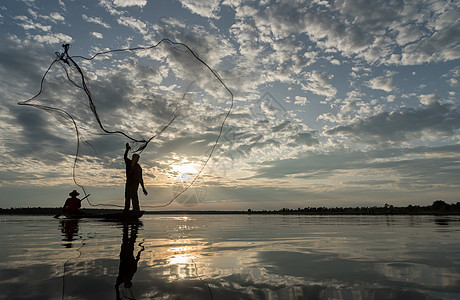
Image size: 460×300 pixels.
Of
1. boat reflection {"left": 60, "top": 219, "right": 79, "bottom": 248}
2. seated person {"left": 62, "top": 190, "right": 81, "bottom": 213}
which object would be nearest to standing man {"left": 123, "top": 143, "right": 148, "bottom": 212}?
boat reflection {"left": 60, "top": 219, "right": 79, "bottom": 248}

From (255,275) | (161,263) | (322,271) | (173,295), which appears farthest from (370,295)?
(161,263)

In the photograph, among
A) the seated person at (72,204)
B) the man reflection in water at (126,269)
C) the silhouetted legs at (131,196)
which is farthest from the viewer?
the seated person at (72,204)

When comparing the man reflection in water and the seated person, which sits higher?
the seated person

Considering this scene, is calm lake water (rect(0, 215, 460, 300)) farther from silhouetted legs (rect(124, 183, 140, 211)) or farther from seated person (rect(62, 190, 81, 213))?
seated person (rect(62, 190, 81, 213))

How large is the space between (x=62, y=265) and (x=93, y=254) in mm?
1336

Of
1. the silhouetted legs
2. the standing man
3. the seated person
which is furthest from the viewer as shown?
the seated person

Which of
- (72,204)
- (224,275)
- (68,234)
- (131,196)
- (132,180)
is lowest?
(68,234)

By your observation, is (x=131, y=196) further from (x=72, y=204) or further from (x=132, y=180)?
(x=72, y=204)

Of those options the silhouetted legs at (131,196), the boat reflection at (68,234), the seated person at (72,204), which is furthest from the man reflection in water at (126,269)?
the seated person at (72,204)

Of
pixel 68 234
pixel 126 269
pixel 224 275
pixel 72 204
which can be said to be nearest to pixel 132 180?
pixel 72 204

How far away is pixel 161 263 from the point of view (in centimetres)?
579

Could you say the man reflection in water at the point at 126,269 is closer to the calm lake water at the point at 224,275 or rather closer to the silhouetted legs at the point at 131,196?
the calm lake water at the point at 224,275

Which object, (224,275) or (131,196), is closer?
(224,275)

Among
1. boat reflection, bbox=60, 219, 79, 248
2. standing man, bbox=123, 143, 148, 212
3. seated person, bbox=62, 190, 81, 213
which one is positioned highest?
standing man, bbox=123, 143, 148, 212
